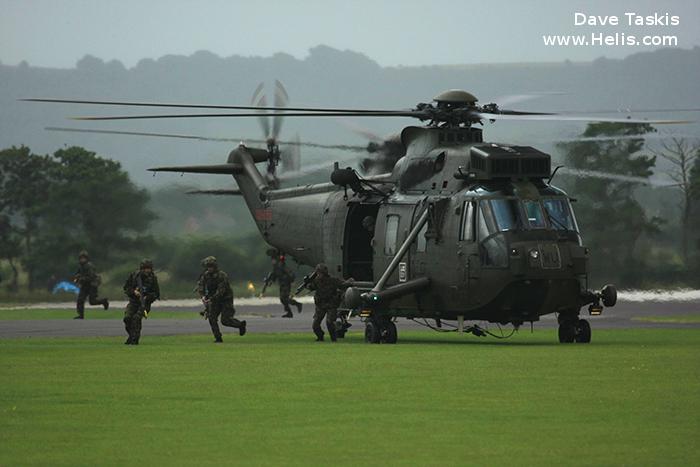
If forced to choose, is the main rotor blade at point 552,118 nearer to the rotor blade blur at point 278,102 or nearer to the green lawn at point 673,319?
the rotor blade blur at point 278,102

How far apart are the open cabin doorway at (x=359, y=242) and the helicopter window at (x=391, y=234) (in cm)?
122

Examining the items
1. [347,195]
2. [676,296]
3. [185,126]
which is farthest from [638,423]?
[185,126]

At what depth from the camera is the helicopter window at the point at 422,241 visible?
1299 inches

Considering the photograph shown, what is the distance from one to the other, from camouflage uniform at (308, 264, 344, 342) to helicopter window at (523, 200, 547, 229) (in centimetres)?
484

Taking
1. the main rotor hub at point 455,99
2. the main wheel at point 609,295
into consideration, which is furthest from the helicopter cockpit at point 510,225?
the main rotor hub at point 455,99

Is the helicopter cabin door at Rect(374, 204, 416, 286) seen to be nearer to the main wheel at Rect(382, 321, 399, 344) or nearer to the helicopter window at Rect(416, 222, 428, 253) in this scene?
the helicopter window at Rect(416, 222, 428, 253)

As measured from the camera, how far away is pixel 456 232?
32125 millimetres

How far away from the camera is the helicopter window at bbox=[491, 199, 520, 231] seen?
1228 inches

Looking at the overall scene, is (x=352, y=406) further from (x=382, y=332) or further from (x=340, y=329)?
(x=340, y=329)

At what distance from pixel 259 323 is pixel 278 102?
6124 millimetres

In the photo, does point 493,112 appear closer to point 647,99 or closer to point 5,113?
point 647,99

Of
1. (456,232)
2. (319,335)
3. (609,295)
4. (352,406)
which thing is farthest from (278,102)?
(352,406)

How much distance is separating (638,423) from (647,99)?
181 ft

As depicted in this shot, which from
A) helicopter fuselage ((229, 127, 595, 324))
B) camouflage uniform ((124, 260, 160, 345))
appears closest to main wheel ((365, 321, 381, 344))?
helicopter fuselage ((229, 127, 595, 324))
